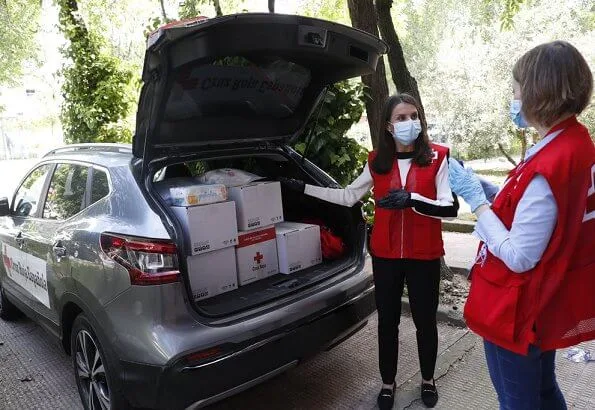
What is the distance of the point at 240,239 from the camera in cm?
296

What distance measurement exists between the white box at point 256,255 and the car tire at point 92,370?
90 centimetres

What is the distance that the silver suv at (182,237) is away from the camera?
212 cm

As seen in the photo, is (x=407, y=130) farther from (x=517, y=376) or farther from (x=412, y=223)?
(x=517, y=376)

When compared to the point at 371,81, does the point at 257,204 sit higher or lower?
lower

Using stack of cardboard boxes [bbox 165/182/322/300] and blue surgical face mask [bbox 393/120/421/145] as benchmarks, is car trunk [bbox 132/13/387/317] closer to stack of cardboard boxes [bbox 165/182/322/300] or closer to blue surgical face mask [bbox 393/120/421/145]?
stack of cardboard boxes [bbox 165/182/322/300]

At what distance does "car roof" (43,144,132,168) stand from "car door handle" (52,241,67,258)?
52 cm

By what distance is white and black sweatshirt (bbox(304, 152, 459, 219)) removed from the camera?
2.33 m

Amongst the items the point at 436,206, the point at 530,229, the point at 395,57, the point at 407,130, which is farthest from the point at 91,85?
the point at 530,229

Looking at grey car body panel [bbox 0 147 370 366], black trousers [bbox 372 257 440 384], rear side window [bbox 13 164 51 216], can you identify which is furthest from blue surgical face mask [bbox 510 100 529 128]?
rear side window [bbox 13 164 51 216]

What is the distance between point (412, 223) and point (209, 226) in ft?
3.76

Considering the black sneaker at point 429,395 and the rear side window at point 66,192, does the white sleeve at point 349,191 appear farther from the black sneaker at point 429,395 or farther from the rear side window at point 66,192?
the rear side window at point 66,192

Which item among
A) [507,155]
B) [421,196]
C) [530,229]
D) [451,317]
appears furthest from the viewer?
[507,155]

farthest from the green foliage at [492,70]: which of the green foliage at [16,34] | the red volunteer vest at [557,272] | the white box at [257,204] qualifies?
the red volunteer vest at [557,272]

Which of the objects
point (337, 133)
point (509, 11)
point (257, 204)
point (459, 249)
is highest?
point (509, 11)
